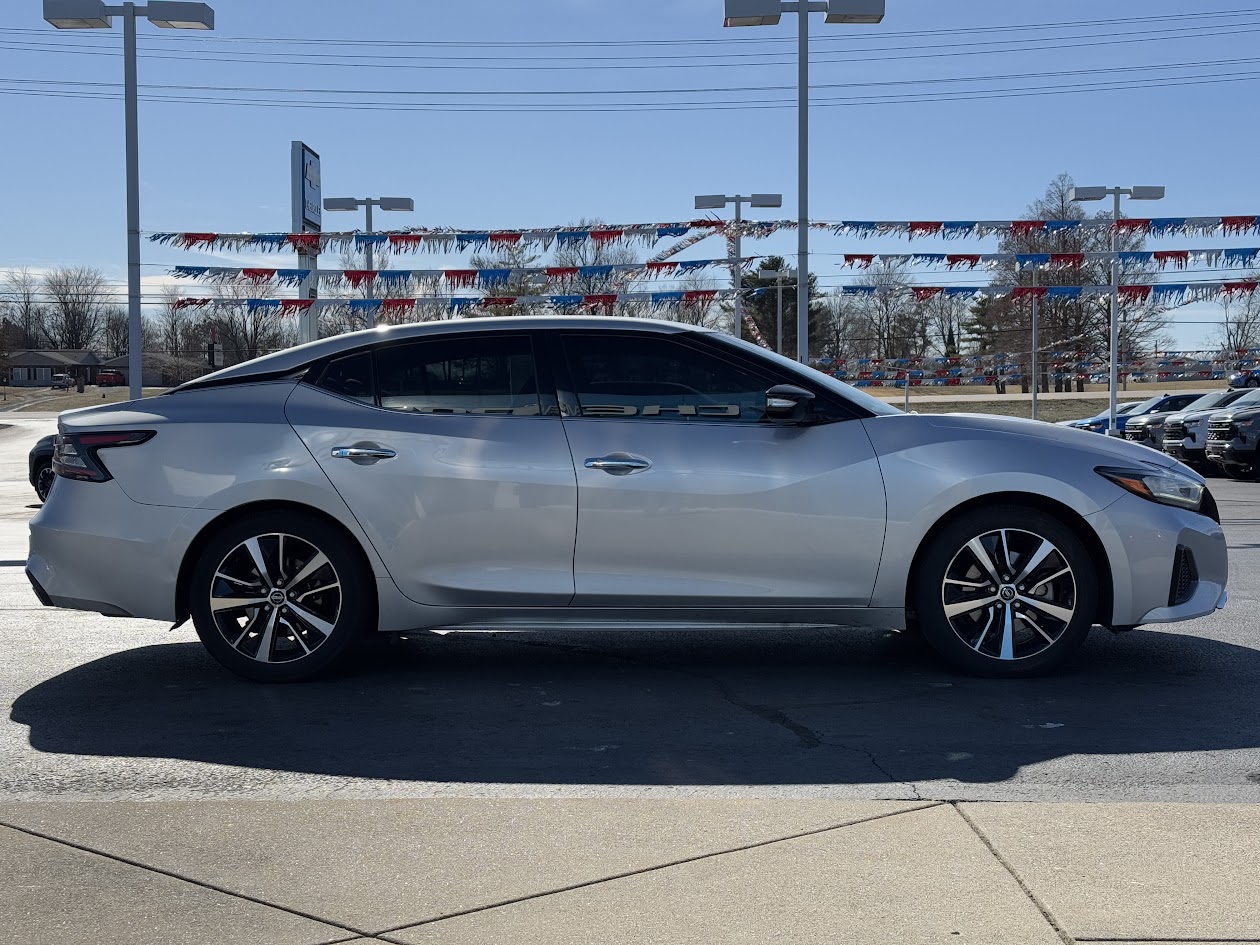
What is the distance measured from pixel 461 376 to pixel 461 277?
50.7 feet

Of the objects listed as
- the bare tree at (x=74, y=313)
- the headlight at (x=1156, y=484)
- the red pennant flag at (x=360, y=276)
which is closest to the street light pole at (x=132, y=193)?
the red pennant flag at (x=360, y=276)

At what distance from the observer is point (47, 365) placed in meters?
144

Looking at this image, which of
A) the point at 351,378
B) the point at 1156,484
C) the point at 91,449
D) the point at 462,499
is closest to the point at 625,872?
the point at 462,499

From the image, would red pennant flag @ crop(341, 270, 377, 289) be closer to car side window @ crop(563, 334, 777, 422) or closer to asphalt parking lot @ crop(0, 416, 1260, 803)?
asphalt parking lot @ crop(0, 416, 1260, 803)

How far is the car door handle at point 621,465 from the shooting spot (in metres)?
5.78

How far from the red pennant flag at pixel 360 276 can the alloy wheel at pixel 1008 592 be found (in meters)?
16.6

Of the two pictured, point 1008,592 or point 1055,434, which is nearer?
point 1008,592

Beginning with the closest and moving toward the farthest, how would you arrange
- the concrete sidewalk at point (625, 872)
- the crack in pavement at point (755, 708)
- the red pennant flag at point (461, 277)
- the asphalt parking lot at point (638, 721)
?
the concrete sidewalk at point (625, 872)
the asphalt parking lot at point (638, 721)
the crack in pavement at point (755, 708)
the red pennant flag at point (461, 277)

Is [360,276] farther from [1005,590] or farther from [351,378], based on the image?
[1005,590]

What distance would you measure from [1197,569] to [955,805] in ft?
8.08

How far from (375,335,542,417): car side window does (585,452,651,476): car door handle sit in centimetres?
39

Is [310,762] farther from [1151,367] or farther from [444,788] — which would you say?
[1151,367]

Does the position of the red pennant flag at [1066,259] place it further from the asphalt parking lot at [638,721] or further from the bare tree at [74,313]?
the bare tree at [74,313]

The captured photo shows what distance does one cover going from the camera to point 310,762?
4766 millimetres
